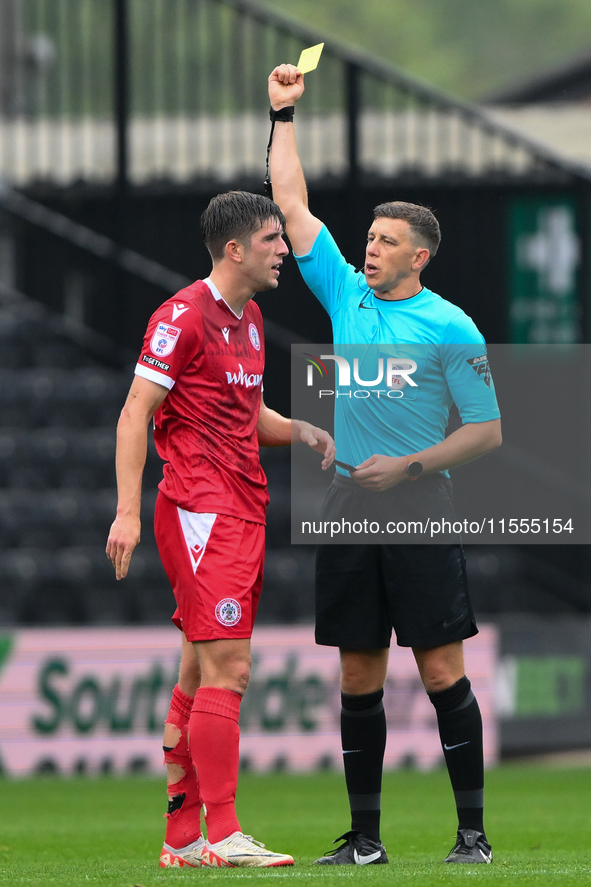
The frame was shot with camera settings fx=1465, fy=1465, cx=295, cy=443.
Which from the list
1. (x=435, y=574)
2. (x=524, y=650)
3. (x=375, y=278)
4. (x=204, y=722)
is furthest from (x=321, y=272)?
(x=524, y=650)

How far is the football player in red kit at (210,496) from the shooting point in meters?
4.16

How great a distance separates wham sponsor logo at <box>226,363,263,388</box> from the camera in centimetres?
434

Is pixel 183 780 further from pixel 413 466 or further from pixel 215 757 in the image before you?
pixel 413 466

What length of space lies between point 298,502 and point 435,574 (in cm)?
561

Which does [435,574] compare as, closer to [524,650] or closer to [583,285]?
[524,650]

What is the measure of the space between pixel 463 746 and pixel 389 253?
151 cm

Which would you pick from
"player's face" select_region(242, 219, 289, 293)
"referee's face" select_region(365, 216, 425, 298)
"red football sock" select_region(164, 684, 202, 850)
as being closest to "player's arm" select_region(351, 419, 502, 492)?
"referee's face" select_region(365, 216, 425, 298)

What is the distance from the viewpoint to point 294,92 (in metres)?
4.73

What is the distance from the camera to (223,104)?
1222 cm

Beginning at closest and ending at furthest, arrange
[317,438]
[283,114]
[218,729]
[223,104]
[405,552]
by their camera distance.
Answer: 1. [218,729]
2. [405,552]
3. [317,438]
4. [283,114]
5. [223,104]

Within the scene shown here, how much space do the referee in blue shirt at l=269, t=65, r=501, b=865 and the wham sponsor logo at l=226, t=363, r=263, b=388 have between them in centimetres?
33

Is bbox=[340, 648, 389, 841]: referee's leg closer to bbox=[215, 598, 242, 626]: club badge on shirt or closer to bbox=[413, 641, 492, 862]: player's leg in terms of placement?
bbox=[413, 641, 492, 862]: player's leg

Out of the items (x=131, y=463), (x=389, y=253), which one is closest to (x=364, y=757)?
(x=131, y=463)

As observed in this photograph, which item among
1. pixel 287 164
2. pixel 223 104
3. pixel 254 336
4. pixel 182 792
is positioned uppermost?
pixel 223 104
